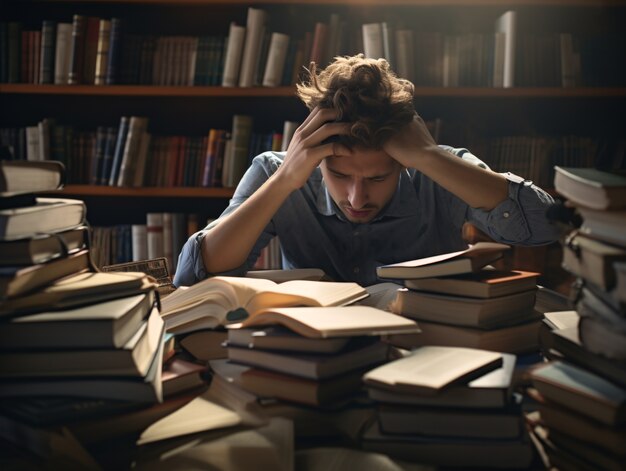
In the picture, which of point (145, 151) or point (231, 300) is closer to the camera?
point (231, 300)

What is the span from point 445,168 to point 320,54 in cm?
128

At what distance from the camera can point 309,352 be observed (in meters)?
0.74

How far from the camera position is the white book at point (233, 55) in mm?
2557

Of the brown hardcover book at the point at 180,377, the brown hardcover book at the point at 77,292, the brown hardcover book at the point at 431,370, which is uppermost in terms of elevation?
the brown hardcover book at the point at 77,292

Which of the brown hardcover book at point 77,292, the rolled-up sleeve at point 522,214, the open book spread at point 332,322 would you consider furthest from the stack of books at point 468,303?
the rolled-up sleeve at point 522,214

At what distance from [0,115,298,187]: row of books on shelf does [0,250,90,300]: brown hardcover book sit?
1879mm

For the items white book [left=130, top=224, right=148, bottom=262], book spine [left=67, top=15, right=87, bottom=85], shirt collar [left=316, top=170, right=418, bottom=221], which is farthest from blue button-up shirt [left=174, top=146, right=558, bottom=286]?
book spine [left=67, top=15, right=87, bottom=85]

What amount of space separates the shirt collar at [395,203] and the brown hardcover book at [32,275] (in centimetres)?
99

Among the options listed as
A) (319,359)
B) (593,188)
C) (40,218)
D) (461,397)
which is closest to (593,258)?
(593,188)

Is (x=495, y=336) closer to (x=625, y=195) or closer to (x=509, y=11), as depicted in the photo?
(x=625, y=195)

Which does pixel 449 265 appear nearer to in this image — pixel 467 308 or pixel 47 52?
pixel 467 308

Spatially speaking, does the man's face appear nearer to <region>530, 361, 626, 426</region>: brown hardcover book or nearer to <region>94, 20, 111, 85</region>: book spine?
<region>530, 361, 626, 426</region>: brown hardcover book

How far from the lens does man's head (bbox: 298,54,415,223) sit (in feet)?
4.58

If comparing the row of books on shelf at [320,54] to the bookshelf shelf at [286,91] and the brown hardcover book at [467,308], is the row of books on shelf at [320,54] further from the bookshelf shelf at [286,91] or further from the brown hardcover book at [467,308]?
the brown hardcover book at [467,308]
